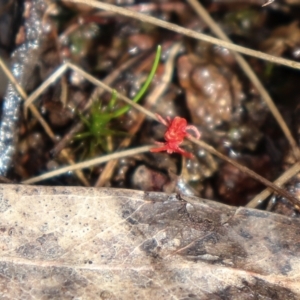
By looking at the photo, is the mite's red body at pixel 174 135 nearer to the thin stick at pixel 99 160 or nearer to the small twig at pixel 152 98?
the thin stick at pixel 99 160

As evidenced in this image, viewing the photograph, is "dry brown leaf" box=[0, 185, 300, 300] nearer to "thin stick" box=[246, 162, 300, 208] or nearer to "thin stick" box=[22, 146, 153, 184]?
"thin stick" box=[246, 162, 300, 208]

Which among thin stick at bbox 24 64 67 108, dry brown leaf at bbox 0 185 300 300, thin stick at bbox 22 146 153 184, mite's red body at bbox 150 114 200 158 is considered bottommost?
dry brown leaf at bbox 0 185 300 300

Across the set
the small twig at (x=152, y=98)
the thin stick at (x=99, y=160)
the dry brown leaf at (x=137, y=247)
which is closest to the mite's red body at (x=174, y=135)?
the thin stick at (x=99, y=160)

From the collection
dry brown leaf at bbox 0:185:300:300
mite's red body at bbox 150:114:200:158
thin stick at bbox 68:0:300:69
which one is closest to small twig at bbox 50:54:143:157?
mite's red body at bbox 150:114:200:158

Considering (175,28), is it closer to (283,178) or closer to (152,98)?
(152,98)

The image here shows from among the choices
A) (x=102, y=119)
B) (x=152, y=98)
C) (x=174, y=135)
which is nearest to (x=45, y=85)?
(x=102, y=119)

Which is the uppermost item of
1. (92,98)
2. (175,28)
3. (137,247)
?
(175,28)

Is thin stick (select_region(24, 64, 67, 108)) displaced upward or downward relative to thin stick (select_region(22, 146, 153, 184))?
upward
